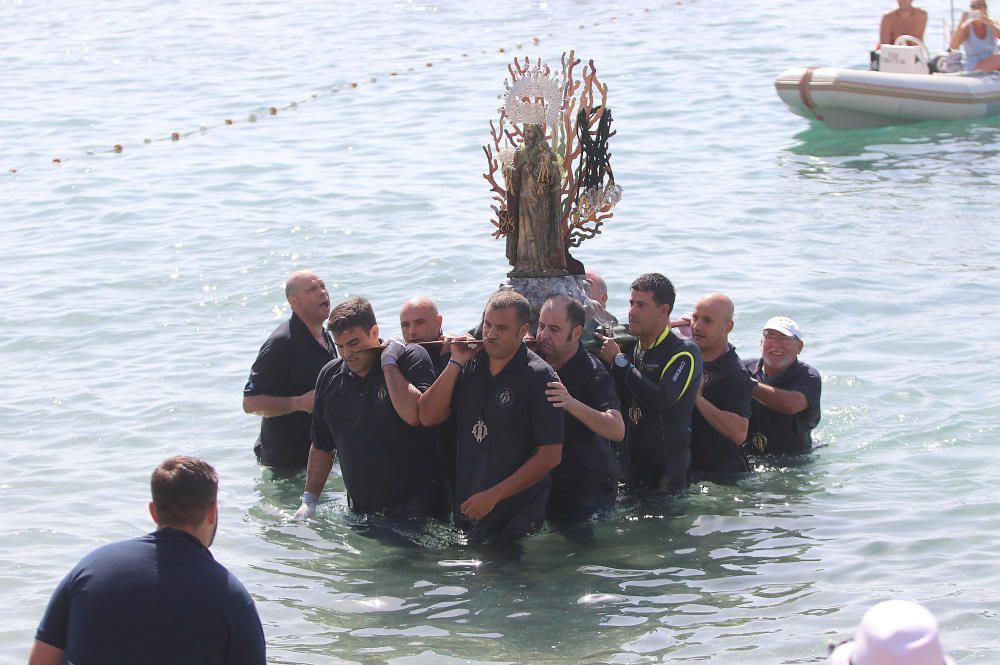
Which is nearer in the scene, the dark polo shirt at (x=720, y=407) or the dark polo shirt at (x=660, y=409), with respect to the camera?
the dark polo shirt at (x=660, y=409)

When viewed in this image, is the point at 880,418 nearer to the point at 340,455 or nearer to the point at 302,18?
the point at 340,455

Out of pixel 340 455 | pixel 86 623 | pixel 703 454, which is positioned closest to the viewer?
pixel 86 623

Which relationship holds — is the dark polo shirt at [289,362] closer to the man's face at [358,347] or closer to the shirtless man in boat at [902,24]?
the man's face at [358,347]

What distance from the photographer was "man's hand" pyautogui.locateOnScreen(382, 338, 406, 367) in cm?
748

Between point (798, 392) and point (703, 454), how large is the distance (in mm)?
781

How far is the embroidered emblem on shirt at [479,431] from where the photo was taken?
7324 millimetres

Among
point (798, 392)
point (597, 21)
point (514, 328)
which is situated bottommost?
point (798, 392)

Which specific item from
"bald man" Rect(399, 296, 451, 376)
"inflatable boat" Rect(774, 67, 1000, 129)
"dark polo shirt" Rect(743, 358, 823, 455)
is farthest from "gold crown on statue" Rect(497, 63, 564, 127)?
"inflatable boat" Rect(774, 67, 1000, 129)

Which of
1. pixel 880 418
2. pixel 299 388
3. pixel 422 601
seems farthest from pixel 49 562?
pixel 880 418

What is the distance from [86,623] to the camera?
4.37 metres

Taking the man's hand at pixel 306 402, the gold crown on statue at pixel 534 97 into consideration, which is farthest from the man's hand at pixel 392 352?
the gold crown on statue at pixel 534 97

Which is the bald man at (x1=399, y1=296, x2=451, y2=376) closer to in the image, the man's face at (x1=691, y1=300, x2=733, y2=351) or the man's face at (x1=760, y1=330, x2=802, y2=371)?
the man's face at (x1=691, y1=300, x2=733, y2=351)

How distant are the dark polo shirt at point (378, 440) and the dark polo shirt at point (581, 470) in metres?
0.72

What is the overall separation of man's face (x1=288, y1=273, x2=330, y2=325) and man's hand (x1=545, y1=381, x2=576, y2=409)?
206 centimetres
